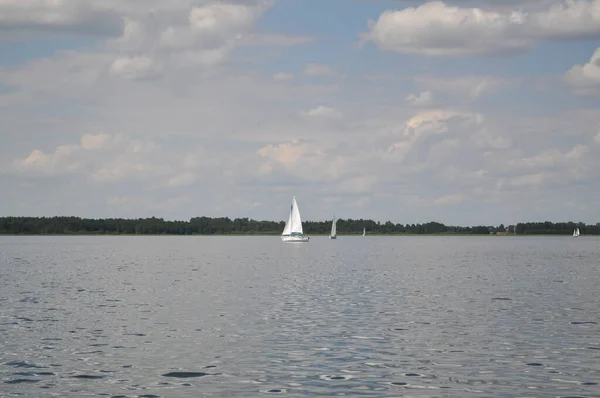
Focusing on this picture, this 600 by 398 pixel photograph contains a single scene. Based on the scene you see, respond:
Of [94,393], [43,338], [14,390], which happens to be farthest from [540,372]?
[43,338]

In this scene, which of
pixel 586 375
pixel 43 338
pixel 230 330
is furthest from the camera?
pixel 230 330

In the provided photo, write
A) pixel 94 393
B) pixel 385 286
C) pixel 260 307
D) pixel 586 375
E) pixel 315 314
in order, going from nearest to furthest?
pixel 94 393, pixel 586 375, pixel 315 314, pixel 260 307, pixel 385 286

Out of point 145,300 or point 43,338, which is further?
point 145,300

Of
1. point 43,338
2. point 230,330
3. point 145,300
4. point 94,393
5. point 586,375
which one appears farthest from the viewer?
point 145,300

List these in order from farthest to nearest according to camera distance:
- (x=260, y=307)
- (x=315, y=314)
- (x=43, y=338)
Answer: (x=260, y=307)
(x=315, y=314)
(x=43, y=338)

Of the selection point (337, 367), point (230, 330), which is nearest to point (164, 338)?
point (230, 330)

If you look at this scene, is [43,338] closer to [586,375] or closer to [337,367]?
[337,367]

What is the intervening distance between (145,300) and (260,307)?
987 cm

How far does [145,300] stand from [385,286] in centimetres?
2294

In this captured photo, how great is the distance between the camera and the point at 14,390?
26.7 m

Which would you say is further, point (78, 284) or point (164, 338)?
point (78, 284)

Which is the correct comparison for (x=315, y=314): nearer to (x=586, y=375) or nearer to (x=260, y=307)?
(x=260, y=307)

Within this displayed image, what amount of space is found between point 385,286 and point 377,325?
2813 centimetres

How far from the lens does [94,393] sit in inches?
1036
